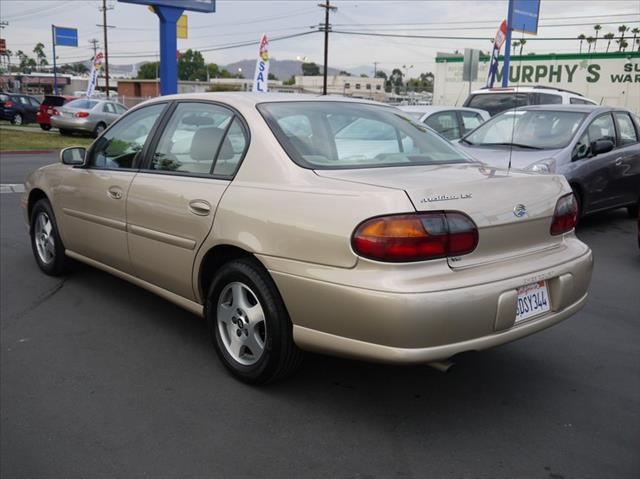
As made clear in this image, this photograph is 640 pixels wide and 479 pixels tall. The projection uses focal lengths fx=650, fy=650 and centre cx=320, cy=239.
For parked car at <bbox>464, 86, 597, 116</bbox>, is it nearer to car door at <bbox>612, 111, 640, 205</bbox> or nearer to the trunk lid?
car door at <bbox>612, 111, 640, 205</bbox>

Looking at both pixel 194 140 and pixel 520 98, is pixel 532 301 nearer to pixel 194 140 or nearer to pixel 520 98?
pixel 194 140

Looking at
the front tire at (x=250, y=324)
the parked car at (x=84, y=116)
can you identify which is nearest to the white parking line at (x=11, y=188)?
the front tire at (x=250, y=324)

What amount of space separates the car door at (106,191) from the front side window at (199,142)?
0.25 m

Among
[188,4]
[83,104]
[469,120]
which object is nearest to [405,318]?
[469,120]

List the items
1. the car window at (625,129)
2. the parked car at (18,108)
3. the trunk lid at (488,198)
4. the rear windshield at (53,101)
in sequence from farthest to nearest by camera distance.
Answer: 1. the parked car at (18,108)
2. the rear windshield at (53,101)
3. the car window at (625,129)
4. the trunk lid at (488,198)

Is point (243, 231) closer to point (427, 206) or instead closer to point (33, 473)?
point (427, 206)

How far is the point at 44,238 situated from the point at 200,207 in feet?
8.88

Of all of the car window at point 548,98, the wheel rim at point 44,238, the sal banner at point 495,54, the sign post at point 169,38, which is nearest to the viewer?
the wheel rim at point 44,238

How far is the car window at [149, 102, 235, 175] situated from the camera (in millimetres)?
3844

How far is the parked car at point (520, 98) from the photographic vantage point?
41.9 ft

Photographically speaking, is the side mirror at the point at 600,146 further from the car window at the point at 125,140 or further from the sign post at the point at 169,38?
the sign post at the point at 169,38

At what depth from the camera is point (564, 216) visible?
3.56 meters

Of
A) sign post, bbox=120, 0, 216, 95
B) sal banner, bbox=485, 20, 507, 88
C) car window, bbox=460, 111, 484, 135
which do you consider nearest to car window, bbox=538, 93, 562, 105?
car window, bbox=460, 111, 484, 135

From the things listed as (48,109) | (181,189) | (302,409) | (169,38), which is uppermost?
(169,38)
